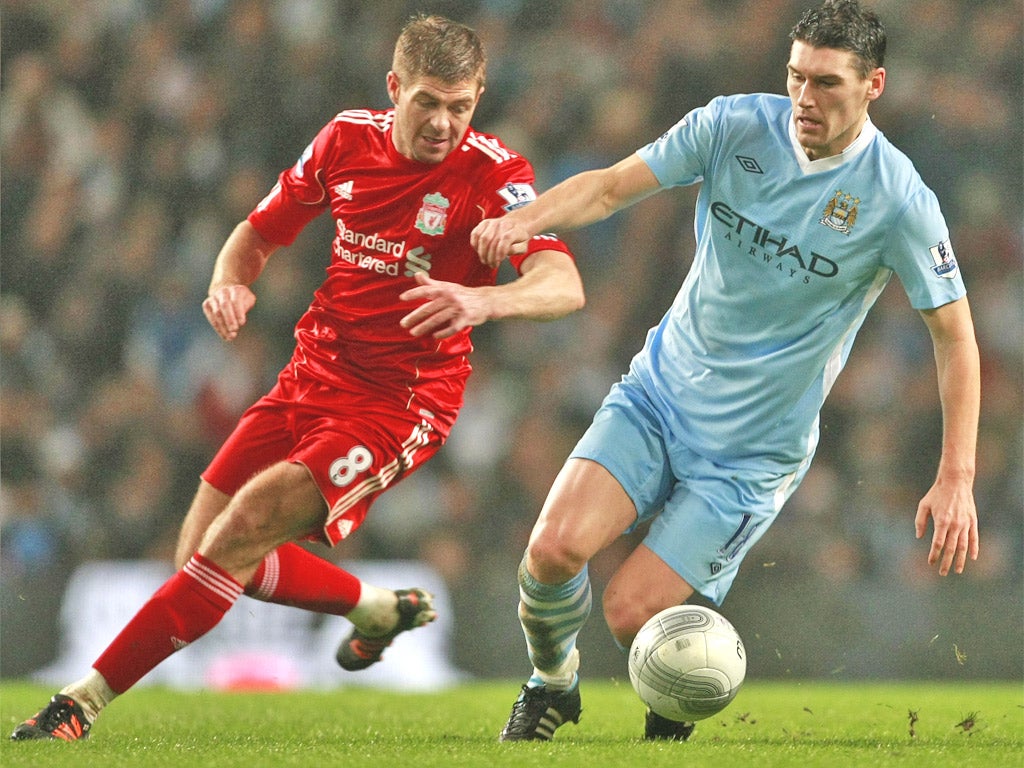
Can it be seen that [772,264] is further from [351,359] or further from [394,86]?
[351,359]

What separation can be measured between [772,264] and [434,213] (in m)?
1.20

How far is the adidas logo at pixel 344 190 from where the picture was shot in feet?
17.2

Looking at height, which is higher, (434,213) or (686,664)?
(434,213)

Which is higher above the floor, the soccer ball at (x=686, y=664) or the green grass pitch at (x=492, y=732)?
the soccer ball at (x=686, y=664)

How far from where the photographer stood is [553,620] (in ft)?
15.4

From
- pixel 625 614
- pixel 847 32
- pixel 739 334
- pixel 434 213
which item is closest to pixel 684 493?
pixel 625 614

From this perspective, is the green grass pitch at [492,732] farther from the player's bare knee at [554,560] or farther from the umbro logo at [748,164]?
the umbro logo at [748,164]

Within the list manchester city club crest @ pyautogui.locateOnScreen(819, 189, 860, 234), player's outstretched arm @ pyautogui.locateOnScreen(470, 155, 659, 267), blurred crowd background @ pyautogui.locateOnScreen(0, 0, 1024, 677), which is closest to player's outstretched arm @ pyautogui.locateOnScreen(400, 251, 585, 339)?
player's outstretched arm @ pyautogui.locateOnScreen(470, 155, 659, 267)

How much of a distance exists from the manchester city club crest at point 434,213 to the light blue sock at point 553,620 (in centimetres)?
123

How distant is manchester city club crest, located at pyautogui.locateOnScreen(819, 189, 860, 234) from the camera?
4.62 metres

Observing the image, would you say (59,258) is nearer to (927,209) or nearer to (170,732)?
(170,732)

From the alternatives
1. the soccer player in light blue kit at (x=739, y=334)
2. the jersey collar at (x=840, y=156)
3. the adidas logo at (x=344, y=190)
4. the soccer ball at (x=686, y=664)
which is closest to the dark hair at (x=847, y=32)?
the soccer player in light blue kit at (x=739, y=334)

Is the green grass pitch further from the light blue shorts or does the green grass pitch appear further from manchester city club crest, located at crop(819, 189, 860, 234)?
manchester city club crest, located at crop(819, 189, 860, 234)

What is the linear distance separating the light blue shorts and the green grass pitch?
23.8 inches
